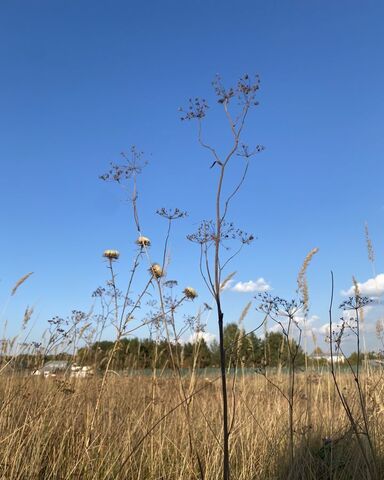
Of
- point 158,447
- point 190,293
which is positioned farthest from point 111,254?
point 158,447

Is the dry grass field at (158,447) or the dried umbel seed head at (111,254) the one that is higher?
the dried umbel seed head at (111,254)

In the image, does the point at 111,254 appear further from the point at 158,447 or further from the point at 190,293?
the point at 158,447

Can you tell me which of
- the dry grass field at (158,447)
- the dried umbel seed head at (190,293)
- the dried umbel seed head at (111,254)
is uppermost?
the dried umbel seed head at (111,254)

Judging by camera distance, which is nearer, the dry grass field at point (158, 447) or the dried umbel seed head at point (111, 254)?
the dry grass field at point (158, 447)

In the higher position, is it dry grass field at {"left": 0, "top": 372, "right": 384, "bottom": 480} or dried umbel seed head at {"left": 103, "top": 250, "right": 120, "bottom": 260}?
dried umbel seed head at {"left": 103, "top": 250, "right": 120, "bottom": 260}

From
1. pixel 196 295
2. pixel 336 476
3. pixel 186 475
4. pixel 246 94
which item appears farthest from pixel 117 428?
pixel 246 94

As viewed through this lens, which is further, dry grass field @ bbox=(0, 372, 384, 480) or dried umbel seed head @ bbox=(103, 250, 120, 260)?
dried umbel seed head @ bbox=(103, 250, 120, 260)

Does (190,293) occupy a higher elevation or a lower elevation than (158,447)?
higher

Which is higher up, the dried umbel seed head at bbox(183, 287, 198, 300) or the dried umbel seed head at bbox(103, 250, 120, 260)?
the dried umbel seed head at bbox(103, 250, 120, 260)

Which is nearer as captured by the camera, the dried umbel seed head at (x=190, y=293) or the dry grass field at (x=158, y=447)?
the dry grass field at (x=158, y=447)

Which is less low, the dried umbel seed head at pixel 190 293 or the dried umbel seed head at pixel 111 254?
the dried umbel seed head at pixel 111 254

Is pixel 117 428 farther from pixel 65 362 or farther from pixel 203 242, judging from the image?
pixel 203 242

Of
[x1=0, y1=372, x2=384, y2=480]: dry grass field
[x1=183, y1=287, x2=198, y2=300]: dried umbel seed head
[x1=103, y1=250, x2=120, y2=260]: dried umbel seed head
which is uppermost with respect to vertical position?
[x1=103, y1=250, x2=120, y2=260]: dried umbel seed head

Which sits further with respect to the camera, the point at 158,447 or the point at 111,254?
the point at 111,254
